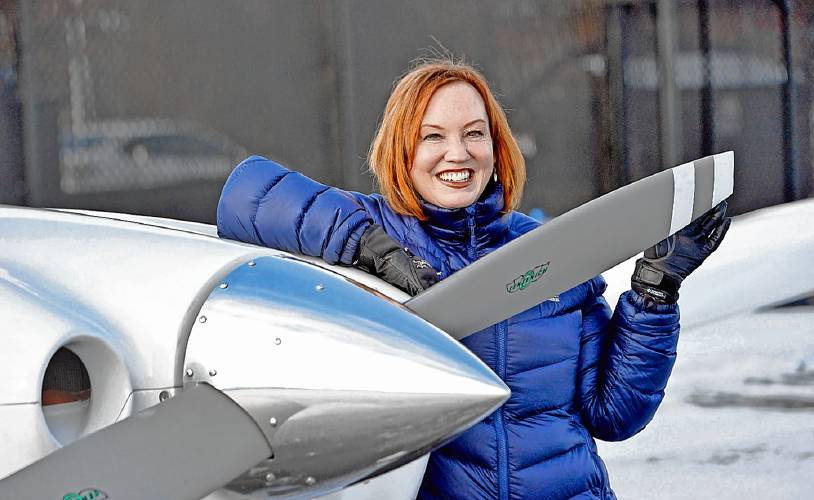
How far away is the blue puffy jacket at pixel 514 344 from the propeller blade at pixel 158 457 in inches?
17.7

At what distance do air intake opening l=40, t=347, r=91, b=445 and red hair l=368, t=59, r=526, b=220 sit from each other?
0.66 metres

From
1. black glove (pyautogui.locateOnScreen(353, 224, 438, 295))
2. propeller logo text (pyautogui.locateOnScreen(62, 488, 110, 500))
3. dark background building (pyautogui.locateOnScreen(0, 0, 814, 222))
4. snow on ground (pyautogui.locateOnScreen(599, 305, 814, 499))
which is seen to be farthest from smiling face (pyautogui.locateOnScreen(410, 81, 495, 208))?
dark background building (pyautogui.locateOnScreen(0, 0, 814, 222))

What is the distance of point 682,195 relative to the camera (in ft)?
5.58

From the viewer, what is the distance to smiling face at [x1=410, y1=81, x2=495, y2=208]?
1780 millimetres

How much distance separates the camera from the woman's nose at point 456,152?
1.77 metres

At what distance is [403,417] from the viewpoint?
1.33 m

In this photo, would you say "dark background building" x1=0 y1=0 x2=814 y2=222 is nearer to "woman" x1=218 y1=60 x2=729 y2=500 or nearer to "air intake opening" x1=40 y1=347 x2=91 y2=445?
"woman" x1=218 y1=60 x2=729 y2=500

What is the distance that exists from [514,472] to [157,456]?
71 cm

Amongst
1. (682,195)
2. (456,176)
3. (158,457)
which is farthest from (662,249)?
(158,457)

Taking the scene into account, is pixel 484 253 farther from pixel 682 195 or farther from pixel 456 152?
pixel 682 195

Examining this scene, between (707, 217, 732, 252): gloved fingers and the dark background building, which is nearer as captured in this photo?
(707, 217, 732, 252): gloved fingers

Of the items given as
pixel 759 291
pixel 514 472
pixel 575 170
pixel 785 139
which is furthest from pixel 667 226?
pixel 785 139

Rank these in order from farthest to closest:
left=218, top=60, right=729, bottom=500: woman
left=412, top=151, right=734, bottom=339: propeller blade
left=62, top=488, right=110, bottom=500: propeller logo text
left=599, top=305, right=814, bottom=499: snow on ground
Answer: left=599, top=305, right=814, bottom=499: snow on ground
left=218, top=60, right=729, bottom=500: woman
left=412, top=151, right=734, bottom=339: propeller blade
left=62, top=488, right=110, bottom=500: propeller logo text

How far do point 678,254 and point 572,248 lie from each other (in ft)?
0.97
